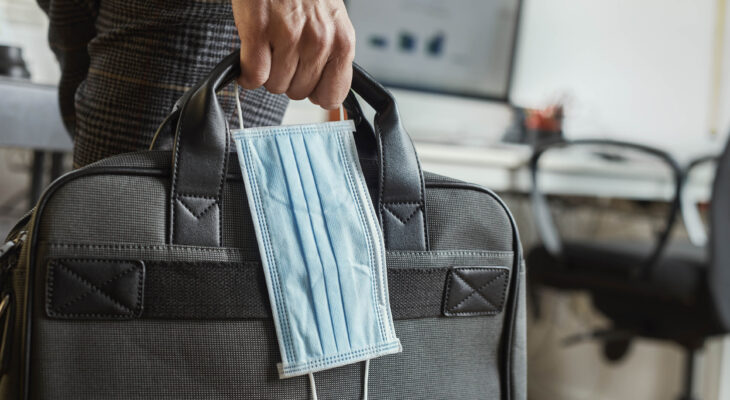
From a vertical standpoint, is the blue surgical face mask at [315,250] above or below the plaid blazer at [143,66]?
below

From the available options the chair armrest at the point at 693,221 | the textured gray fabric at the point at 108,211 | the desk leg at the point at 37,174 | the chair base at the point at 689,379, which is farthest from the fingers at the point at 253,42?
the chair base at the point at 689,379

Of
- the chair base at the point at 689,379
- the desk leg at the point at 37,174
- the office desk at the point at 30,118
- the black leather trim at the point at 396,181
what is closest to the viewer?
the black leather trim at the point at 396,181

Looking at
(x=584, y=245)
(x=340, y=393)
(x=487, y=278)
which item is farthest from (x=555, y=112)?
(x=340, y=393)

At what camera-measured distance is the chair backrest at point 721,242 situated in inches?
43.3

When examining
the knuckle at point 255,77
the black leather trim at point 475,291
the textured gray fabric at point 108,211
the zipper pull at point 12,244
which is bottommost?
the black leather trim at point 475,291

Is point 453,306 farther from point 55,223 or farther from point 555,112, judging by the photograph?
point 555,112

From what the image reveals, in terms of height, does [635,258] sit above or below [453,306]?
below

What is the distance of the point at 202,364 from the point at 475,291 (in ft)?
0.82

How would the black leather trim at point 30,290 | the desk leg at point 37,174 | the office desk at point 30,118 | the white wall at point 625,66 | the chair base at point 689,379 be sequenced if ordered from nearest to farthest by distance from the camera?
the black leather trim at point 30,290 < the office desk at point 30,118 < the desk leg at point 37,174 < the chair base at point 689,379 < the white wall at point 625,66

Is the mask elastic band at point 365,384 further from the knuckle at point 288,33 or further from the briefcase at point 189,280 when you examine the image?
the knuckle at point 288,33

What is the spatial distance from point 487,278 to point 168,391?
29 centimetres

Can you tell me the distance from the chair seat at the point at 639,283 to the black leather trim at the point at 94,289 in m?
1.10

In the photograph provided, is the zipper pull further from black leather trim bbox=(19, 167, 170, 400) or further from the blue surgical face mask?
the blue surgical face mask

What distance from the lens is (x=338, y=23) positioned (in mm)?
472
